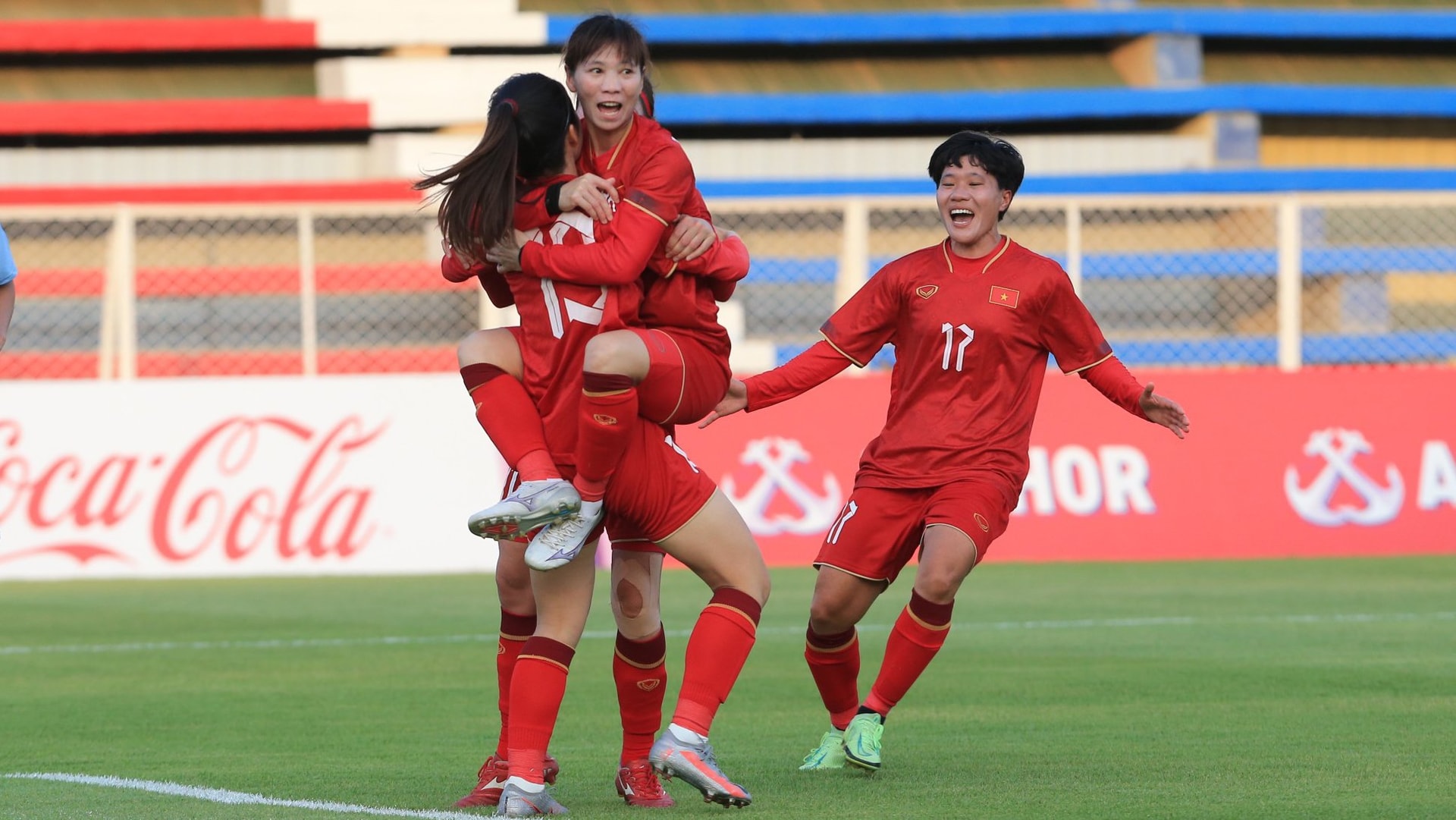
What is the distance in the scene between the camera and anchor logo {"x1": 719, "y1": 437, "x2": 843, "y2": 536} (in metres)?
13.7

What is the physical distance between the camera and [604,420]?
4.87 meters

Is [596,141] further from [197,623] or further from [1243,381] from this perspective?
[1243,381]

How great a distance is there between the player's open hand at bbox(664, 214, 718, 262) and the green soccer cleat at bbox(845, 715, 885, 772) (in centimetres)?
158

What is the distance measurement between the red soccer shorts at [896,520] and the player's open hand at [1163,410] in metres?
0.49

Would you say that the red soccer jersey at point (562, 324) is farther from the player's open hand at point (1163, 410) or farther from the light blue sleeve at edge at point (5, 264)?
the player's open hand at point (1163, 410)

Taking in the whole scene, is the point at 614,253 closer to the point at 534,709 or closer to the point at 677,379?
the point at 677,379

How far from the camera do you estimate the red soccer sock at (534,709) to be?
16.3ft

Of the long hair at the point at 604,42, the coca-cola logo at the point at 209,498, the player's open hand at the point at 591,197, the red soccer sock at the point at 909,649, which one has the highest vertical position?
the long hair at the point at 604,42

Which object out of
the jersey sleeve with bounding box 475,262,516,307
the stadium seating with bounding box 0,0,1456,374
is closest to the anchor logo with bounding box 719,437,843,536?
the jersey sleeve with bounding box 475,262,516,307

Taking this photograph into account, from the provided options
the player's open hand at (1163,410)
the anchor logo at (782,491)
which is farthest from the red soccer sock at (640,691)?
the anchor logo at (782,491)

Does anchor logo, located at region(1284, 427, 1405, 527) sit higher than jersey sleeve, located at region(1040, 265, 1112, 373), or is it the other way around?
jersey sleeve, located at region(1040, 265, 1112, 373)

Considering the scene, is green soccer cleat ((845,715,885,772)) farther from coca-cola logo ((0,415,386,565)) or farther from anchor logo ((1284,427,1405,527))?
anchor logo ((1284,427,1405,527))

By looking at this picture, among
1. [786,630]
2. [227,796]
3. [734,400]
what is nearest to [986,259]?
[734,400]

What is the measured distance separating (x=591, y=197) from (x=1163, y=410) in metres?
2.20
